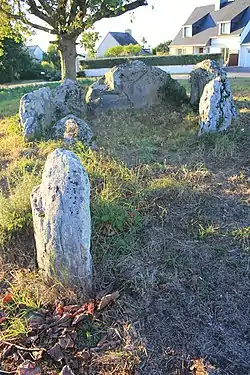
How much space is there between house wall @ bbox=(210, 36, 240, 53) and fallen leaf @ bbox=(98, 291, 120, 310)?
3802cm

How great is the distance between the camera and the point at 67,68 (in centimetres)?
1312

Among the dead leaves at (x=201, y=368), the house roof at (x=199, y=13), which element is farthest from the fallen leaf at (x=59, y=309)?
the house roof at (x=199, y=13)

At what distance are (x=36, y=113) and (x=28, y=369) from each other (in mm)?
5623

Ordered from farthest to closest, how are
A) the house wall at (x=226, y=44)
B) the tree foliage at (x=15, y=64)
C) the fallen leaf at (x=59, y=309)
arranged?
the house wall at (x=226, y=44)
the tree foliage at (x=15, y=64)
the fallen leaf at (x=59, y=309)

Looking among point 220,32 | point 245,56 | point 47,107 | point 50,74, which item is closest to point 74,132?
point 47,107

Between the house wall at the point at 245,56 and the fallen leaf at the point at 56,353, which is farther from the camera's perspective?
the house wall at the point at 245,56

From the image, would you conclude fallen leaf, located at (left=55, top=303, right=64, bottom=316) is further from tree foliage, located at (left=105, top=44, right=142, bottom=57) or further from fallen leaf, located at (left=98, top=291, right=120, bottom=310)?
tree foliage, located at (left=105, top=44, right=142, bottom=57)

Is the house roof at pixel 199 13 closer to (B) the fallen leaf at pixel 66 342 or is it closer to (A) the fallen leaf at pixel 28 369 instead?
(B) the fallen leaf at pixel 66 342

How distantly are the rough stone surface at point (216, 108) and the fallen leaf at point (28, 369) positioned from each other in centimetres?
483

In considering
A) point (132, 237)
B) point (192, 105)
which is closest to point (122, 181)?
point (132, 237)

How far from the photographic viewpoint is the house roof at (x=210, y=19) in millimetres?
36500

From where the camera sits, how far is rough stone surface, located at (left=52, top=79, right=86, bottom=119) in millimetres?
7781

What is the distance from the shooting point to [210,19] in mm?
40500

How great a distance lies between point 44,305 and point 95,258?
60cm
